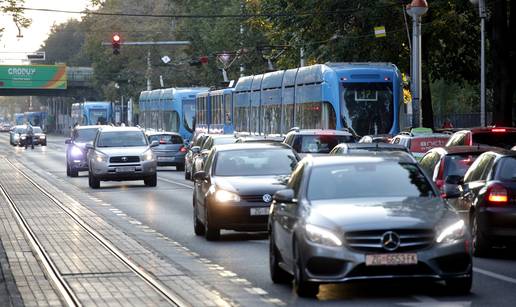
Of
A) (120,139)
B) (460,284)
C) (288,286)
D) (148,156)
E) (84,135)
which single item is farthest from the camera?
(84,135)

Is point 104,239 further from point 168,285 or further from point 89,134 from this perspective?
point 89,134

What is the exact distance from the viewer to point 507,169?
723 inches

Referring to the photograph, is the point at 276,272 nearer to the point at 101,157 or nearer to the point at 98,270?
the point at 98,270

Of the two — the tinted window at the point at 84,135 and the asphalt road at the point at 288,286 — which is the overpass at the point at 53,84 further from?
the asphalt road at the point at 288,286

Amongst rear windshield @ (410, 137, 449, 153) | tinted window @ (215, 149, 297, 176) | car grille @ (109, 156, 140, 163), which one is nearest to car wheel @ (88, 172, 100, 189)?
car grille @ (109, 156, 140, 163)

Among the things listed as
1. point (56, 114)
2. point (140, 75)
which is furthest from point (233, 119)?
point (56, 114)

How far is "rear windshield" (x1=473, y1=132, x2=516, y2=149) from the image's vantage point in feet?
91.9

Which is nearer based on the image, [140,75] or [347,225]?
[347,225]

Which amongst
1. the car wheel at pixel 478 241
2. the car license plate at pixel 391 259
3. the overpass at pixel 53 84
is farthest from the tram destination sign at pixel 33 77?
the car license plate at pixel 391 259

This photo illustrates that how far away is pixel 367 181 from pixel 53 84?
130 m

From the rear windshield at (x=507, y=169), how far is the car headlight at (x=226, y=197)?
4491 mm

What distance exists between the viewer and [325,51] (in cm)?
5481

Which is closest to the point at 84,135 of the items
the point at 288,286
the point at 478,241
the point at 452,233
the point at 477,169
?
the point at 477,169

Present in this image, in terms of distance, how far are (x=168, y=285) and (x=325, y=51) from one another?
39.9 m
